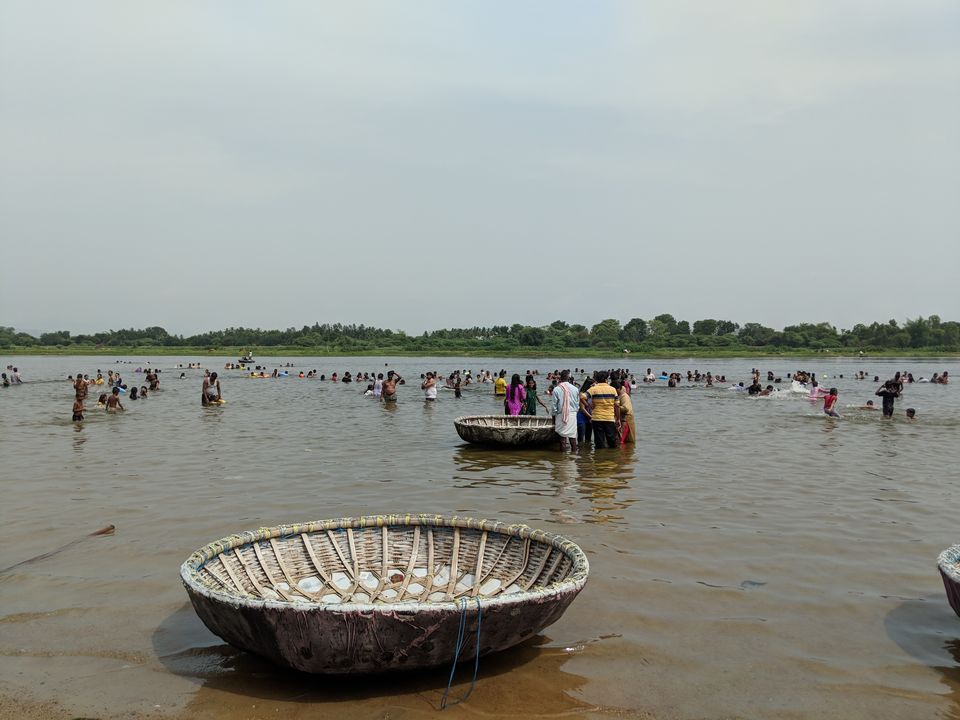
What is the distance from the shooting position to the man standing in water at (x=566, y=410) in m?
14.1

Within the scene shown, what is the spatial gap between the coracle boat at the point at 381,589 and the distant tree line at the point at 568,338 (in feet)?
356

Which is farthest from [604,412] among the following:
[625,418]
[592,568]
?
[592,568]

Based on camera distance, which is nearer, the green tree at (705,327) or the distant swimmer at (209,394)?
the distant swimmer at (209,394)

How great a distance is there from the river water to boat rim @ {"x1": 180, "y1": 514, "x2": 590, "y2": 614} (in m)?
0.64

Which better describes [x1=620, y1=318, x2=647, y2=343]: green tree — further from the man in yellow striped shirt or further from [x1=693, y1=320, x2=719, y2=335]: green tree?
the man in yellow striped shirt

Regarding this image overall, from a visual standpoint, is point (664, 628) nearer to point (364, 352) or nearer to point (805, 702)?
point (805, 702)

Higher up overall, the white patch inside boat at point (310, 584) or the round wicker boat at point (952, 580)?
the round wicker boat at point (952, 580)

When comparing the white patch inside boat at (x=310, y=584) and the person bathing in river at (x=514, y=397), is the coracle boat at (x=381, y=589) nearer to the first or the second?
the white patch inside boat at (x=310, y=584)

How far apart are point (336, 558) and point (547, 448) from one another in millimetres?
9361

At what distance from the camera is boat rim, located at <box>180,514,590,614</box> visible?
4.22 metres

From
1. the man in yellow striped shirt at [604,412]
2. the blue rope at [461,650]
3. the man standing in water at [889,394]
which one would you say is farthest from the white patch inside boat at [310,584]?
the man standing in water at [889,394]

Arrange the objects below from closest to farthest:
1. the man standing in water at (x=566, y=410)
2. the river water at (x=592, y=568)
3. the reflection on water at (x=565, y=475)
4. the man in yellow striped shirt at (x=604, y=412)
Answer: the river water at (x=592, y=568)
the reflection on water at (x=565, y=475)
the man standing in water at (x=566, y=410)
the man in yellow striped shirt at (x=604, y=412)

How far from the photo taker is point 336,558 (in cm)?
632

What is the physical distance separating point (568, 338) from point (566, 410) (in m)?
116
